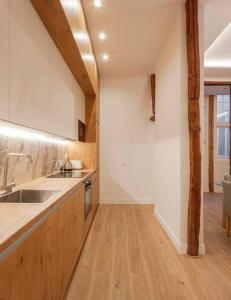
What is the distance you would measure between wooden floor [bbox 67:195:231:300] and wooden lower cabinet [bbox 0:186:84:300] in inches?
14.6

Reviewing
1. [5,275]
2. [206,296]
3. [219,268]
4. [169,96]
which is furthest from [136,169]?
[5,275]

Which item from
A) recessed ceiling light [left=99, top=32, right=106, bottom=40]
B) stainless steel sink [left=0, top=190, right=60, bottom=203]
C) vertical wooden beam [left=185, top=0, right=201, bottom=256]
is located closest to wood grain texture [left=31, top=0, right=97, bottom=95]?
recessed ceiling light [left=99, top=32, right=106, bottom=40]

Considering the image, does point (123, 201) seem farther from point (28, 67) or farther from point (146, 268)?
point (28, 67)

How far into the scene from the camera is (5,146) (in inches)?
70.6

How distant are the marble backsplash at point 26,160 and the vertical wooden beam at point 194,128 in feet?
6.16

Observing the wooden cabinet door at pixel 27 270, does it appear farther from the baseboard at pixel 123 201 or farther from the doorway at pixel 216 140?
the doorway at pixel 216 140

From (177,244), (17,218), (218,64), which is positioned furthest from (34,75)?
(218,64)

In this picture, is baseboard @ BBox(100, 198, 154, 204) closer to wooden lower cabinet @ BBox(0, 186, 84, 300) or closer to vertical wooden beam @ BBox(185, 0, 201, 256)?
vertical wooden beam @ BBox(185, 0, 201, 256)

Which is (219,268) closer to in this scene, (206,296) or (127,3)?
(206,296)

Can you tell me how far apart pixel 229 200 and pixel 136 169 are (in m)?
2.50

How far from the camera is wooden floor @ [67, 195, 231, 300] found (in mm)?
1834

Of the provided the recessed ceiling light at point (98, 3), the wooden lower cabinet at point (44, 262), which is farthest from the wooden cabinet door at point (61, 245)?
the recessed ceiling light at point (98, 3)

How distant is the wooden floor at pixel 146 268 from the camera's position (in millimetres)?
1834

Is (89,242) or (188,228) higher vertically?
(188,228)
